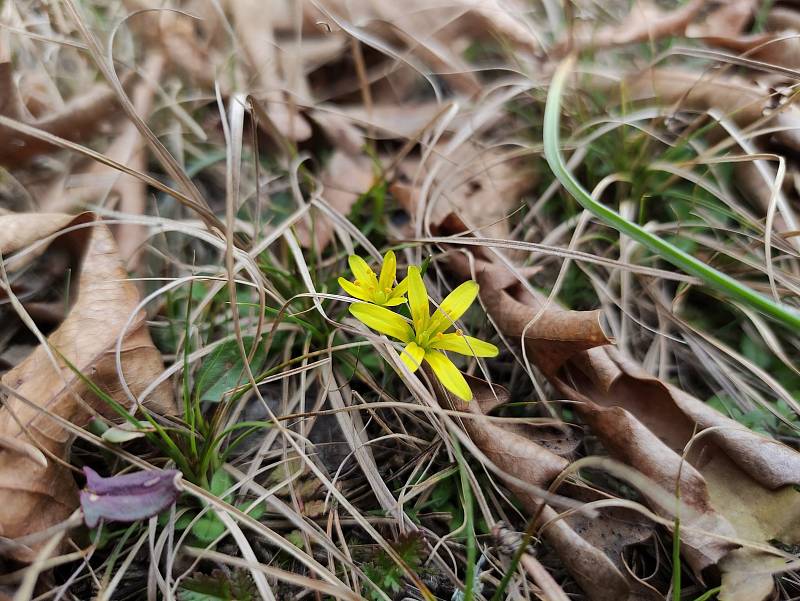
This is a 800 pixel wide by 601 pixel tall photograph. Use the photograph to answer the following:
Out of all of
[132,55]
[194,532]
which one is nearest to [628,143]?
→ [194,532]

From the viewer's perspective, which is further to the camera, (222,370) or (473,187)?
(473,187)

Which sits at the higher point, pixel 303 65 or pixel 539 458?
pixel 303 65

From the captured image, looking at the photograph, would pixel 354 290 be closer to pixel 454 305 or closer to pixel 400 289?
pixel 400 289

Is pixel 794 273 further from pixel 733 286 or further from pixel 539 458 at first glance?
pixel 539 458

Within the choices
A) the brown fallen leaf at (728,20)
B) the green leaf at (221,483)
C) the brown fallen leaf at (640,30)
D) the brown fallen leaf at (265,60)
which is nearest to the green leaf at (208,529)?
the green leaf at (221,483)

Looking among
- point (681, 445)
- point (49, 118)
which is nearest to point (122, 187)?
point (49, 118)

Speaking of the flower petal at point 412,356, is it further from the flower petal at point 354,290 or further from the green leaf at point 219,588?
the green leaf at point 219,588
